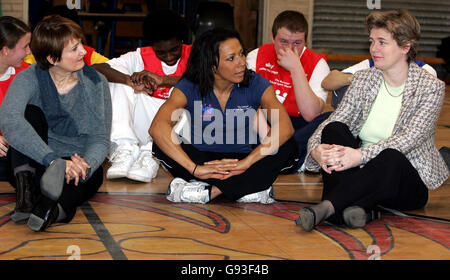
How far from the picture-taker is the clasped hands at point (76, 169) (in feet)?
7.86

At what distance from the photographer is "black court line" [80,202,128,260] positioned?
203cm

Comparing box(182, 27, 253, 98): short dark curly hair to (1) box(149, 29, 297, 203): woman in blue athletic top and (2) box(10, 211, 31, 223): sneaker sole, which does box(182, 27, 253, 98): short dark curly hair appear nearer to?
(1) box(149, 29, 297, 203): woman in blue athletic top

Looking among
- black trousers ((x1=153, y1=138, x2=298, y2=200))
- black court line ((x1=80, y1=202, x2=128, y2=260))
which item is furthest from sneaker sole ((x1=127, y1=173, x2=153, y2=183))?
black court line ((x1=80, y1=202, x2=128, y2=260))

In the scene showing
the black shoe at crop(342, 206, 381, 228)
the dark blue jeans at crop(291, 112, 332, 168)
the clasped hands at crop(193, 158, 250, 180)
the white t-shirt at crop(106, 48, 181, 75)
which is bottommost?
the black shoe at crop(342, 206, 381, 228)

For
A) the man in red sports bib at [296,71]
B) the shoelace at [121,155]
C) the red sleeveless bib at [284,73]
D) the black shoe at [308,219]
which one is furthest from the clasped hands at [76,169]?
the red sleeveless bib at [284,73]

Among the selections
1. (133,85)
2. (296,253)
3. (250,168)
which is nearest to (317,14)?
(133,85)

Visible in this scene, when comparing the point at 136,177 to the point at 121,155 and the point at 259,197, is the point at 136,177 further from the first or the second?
the point at 259,197

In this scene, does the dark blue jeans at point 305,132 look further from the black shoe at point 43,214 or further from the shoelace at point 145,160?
the black shoe at point 43,214

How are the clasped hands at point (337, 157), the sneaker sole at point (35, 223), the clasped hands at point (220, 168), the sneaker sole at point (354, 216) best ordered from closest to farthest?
the sneaker sole at point (35, 223) → the sneaker sole at point (354, 216) → the clasped hands at point (337, 157) → the clasped hands at point (220, 168)

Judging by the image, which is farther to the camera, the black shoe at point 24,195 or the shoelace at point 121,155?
the shoelace at point 121,155

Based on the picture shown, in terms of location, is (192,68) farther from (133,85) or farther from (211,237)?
(211,237)

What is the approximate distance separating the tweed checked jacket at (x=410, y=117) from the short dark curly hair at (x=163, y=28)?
118 centimetres

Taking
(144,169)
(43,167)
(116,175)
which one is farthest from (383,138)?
(43,167)

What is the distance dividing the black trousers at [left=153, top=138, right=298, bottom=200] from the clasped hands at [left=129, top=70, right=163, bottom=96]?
24.9 inches
